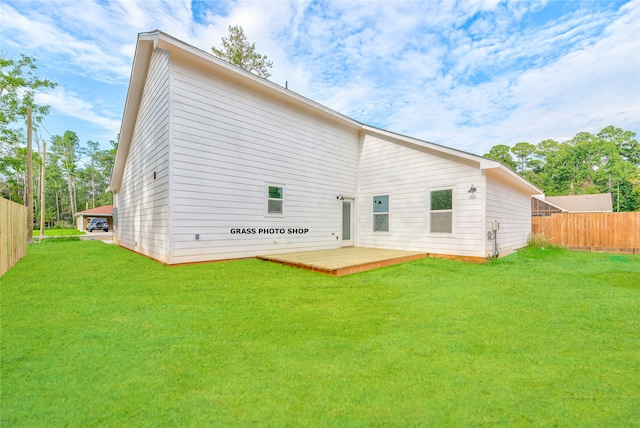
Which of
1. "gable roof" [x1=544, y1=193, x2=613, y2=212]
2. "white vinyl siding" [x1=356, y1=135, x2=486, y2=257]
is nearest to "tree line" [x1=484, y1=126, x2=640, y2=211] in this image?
"gable roof" [x1=544, y1=193, x2=613, y2=212]

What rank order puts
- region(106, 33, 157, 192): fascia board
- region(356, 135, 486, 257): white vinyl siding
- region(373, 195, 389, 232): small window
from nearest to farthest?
1. region(106, 33, 157, 192): fascia board
2. region(356, 135, 486, 257): white vinyl siding
3. region(373, 195, 389, 232): small window

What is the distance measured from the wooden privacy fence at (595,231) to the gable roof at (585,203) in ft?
68.8

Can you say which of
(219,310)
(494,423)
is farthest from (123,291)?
(494,423)

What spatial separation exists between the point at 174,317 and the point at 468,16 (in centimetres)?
1260

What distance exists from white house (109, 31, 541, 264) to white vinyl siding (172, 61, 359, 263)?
3 centimetres

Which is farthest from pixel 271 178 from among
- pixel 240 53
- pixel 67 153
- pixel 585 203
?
pixel 67 153

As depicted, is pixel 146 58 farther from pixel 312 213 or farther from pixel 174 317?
pixel 174 317

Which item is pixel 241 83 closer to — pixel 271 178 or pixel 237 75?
pixel 237 75

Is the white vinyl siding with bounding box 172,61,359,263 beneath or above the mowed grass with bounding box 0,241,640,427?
above

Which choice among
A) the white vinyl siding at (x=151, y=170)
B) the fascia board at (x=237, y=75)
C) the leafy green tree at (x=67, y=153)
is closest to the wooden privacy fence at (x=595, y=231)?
the fascia board at (x=237, y=75)

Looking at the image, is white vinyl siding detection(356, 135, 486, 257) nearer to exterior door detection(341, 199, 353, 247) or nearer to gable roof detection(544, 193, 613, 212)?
exterior door detection(341, 199, 353, 247)

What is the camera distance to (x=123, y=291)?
4.18m

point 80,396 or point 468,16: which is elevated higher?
point 468,16

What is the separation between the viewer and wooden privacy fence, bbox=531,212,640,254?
9.76 meters
